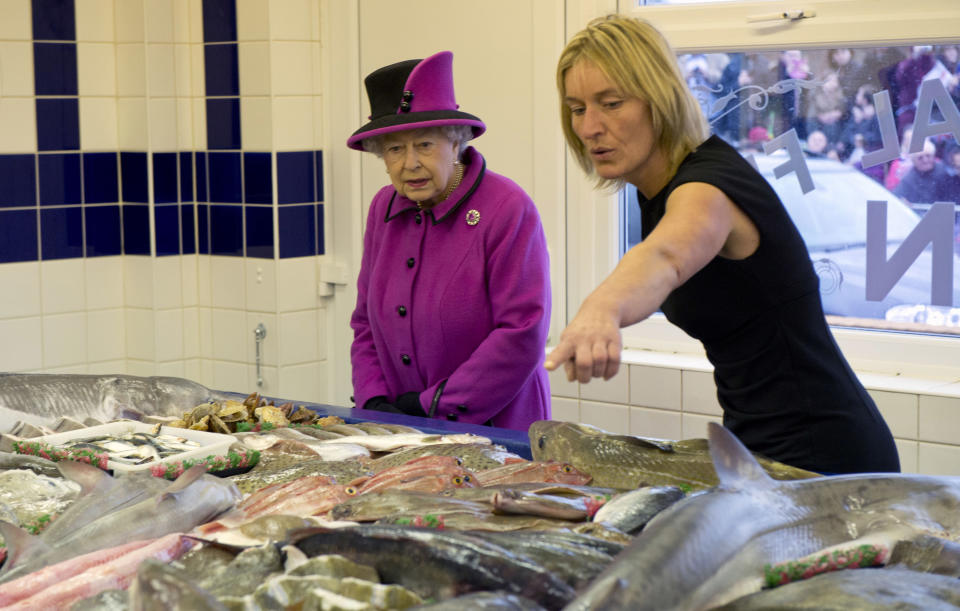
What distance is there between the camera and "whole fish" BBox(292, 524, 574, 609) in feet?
4.05

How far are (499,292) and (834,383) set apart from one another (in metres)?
1.11

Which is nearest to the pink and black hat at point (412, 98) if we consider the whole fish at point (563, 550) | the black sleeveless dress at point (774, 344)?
the black sleeveless dress at point (774, 344)

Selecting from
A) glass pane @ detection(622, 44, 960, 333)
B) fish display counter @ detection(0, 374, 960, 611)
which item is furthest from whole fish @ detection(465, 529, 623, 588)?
glass pane @ detection(622, 44, 960, 333)

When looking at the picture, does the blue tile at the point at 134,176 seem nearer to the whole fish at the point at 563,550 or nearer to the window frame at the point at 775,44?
the window frame at the point at 775,44

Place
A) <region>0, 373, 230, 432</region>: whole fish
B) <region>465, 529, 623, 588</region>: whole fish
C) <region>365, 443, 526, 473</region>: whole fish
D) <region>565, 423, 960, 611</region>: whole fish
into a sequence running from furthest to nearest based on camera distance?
<region>0, 373, 230, 432</region>: whole fish, <region>365, 443, 526, 473</region>: whole fish, <region>465, 529, 623, 588</region>: whole fish, <region>565, 423, 960, 611</region>: whole fish

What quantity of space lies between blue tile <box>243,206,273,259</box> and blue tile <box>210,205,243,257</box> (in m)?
0.05

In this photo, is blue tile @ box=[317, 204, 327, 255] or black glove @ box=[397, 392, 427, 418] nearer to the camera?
black glove @ box=[397, 392, 427, 418]

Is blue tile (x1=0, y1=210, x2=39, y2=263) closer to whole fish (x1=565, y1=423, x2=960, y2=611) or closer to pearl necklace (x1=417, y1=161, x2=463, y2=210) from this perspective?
pearl necklace (x1=417, y1=161, x2=463, y2=210)

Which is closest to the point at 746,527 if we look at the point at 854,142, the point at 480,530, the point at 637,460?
the point at 480,530

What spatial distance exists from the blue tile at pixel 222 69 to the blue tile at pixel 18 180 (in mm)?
766

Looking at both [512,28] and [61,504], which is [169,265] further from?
[61,504]

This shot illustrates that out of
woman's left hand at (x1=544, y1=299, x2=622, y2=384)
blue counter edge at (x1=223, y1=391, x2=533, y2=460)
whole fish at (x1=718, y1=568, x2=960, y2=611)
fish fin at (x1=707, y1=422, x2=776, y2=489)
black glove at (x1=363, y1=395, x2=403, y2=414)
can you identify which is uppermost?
woman's left hand at (x1=544, y1=299, x2=622, y2=384)

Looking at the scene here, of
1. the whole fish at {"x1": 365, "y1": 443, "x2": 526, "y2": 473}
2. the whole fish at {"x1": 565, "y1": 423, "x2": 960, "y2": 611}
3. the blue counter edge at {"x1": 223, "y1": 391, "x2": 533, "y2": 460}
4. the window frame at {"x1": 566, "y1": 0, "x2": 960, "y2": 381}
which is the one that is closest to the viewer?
the whole fish at {"x1": 565, "y1": 423, "x2": 960, "y2": 611}

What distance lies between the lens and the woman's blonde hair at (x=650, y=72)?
1978mm
